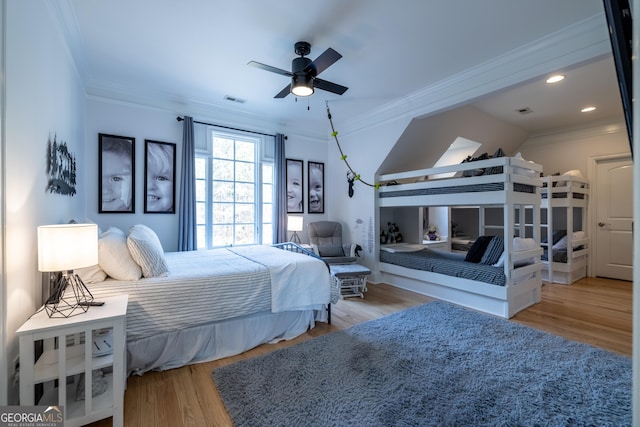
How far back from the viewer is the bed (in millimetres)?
1917

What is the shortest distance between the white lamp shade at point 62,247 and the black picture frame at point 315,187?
3794mm

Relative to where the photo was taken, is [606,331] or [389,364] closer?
[389,364]

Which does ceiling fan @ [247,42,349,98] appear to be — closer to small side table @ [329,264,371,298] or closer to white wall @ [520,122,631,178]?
small side table @ [329,264,371,298]

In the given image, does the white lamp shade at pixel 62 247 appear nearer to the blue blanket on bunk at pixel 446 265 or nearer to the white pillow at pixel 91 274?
the white pillow at pixel 91 274

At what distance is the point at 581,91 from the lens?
357 centimetres

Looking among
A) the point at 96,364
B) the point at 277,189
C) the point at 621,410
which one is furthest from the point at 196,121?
the point at 621,410

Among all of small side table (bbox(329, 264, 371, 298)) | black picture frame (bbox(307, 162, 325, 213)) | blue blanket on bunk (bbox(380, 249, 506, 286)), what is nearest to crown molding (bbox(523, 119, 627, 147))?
→ blue blanket on bunk (bbox(380, 249, 506, 286))

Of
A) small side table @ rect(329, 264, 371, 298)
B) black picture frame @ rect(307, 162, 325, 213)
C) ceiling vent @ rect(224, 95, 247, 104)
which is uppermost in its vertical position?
ceiling vent @ rect(224, 95, 247, 104)

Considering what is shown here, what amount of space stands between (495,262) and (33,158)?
13.9 ft

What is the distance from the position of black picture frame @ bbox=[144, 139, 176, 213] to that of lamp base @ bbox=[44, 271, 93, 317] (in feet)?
6.72

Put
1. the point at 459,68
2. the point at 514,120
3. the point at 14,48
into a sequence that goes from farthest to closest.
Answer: the point at 514,120 < the point at 459,68 < the point at 14,48

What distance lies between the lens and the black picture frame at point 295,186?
191 inches

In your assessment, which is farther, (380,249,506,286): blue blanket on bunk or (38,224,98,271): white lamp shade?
(380,249,506,286): blue blanket on bunk

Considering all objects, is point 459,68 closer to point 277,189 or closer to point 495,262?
point 495,262
